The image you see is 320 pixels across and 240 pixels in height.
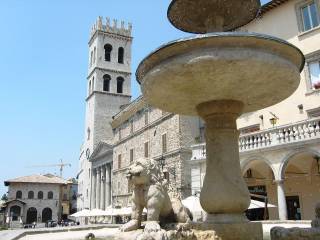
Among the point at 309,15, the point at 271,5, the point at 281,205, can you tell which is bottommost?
the point at 281,205

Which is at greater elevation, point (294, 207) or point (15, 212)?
point (294, 207)

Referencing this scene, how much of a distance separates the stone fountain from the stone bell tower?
47482 millimetres

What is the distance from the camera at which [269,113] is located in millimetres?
20266

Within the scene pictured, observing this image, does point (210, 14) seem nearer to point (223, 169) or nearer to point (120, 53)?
point (223, 169)

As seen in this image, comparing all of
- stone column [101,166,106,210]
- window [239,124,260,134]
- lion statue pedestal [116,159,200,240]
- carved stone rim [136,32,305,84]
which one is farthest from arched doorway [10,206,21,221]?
carved stone rim [136,32,305,84]

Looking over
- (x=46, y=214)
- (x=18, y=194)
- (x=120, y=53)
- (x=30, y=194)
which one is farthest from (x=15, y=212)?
(x=120, y=53)

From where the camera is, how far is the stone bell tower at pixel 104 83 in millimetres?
53844

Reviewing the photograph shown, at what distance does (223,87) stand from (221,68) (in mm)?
624

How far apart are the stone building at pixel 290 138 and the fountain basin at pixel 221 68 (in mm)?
10471

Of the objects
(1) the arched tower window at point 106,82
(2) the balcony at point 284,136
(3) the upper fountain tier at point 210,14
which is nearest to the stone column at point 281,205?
(2) the balcony at point 284,136

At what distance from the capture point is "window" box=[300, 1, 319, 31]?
18.6m

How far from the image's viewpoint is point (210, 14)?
7891 mm

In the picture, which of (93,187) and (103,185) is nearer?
(103,185)

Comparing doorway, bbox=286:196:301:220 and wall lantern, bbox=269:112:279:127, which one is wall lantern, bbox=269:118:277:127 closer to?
wall lantern, bbox=269:112:279:127
